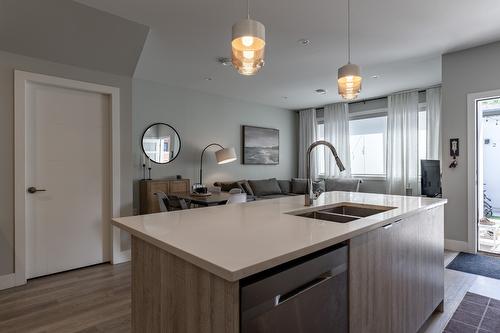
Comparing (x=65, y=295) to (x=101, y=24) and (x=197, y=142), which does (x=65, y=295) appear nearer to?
(x=101, y=24)

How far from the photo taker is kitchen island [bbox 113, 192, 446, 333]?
0.92m

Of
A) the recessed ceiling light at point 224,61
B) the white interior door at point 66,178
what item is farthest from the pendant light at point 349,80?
the white interior door at point 66,178

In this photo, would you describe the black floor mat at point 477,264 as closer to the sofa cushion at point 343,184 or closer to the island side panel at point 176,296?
the sofa cushion at point 343,184

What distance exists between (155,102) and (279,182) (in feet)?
11.2

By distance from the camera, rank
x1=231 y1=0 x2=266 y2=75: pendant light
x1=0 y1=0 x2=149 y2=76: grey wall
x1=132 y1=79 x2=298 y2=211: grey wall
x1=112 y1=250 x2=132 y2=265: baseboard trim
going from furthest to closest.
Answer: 1. x1=132 y1=79 x2=298 y2=211: grey wall
2. x1=112 y1=250 x2=132 y2=265: baseboard trim
3. x1=0 y1=0 x2=149 y2=76: grey wall
4. x1=231 y1=0 x2=266 y2=75: pendant light

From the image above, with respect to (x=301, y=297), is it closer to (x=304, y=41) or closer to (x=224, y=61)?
(x=304, y=41)

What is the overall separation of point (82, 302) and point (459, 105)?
4.87 m

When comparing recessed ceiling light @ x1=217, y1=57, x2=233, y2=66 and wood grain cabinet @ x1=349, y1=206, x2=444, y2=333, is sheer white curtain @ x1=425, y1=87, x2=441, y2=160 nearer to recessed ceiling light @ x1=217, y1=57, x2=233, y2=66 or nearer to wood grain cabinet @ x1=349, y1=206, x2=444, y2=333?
wood grain cabinet @ x1=349, y1=206, x2=444, y2=333

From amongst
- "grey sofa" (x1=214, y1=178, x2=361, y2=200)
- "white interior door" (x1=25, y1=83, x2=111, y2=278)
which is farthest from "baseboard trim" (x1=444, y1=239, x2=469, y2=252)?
"white interior door" (x1=25, y1=83, x2=111, y2=278)

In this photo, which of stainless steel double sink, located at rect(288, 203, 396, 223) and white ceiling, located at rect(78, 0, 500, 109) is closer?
stainless steel double sink, located at rect(288, 203, 396, 223)

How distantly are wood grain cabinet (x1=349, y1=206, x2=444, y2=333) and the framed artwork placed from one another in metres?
4.56

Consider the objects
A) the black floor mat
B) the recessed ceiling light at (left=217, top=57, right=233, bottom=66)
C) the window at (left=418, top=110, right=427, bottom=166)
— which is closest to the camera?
the black floor mat

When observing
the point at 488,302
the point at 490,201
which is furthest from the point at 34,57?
the point at 490,201

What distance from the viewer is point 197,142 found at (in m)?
5.63
